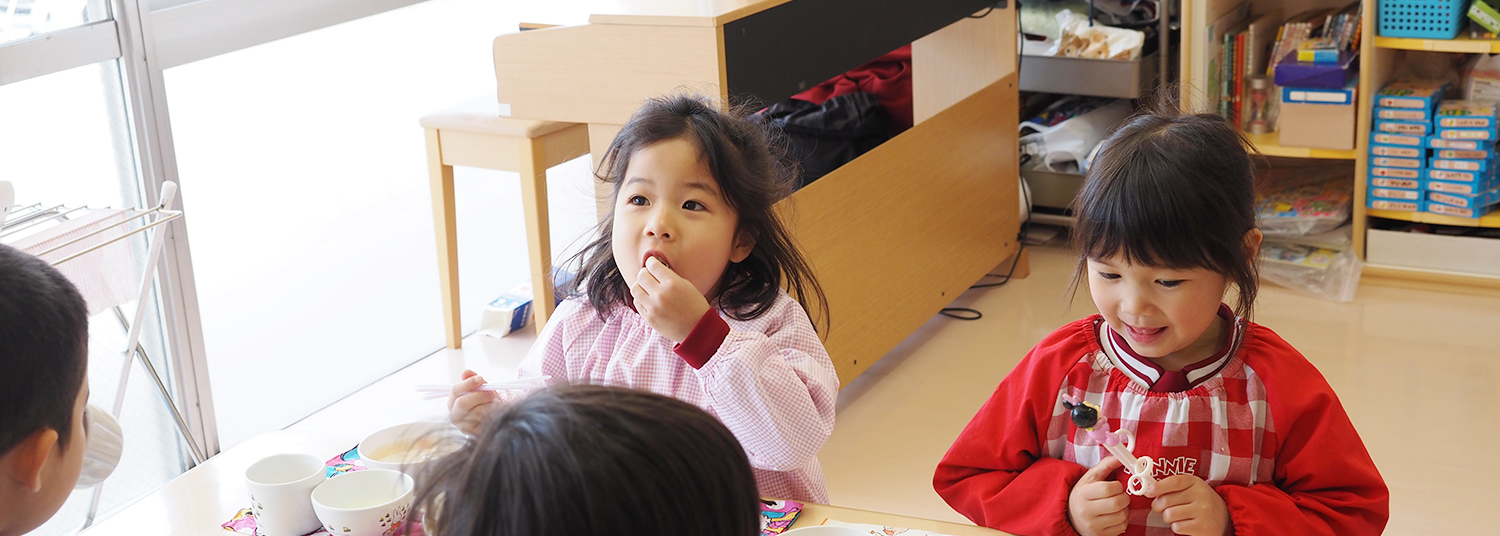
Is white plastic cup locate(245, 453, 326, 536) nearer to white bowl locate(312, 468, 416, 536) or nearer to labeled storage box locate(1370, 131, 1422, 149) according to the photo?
white bowl locate(312, 468, 416, 536)

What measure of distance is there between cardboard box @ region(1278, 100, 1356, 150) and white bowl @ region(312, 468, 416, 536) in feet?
8.56

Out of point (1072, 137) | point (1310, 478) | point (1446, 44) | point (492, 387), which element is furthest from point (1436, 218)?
point (492, 387)

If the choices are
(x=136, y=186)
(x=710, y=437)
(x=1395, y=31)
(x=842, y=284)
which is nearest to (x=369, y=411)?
(x=136, y=186)

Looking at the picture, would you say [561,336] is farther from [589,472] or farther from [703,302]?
[589,472]

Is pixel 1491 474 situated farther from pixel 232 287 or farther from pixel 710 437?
pixel 232 287

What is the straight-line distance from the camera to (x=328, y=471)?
1118mm

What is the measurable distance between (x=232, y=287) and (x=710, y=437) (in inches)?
94.1

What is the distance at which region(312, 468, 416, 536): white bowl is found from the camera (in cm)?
98

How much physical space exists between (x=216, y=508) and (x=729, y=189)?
A: 0.54 metres

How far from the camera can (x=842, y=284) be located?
2.42 meters

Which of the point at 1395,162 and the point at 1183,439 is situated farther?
the point at 1395,162

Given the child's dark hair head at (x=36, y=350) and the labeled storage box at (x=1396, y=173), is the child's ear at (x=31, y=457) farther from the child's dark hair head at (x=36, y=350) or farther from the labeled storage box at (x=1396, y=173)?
the labeled storage box at (x=1396, y=173)

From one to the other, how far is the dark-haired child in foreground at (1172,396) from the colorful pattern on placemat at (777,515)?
0.64ft

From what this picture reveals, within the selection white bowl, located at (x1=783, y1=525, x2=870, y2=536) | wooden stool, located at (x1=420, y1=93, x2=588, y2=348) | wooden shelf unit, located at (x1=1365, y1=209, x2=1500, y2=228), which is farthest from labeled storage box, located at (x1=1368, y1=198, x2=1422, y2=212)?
white bowl, located at (x1=783, y1=525, x2=870, y2=536)
